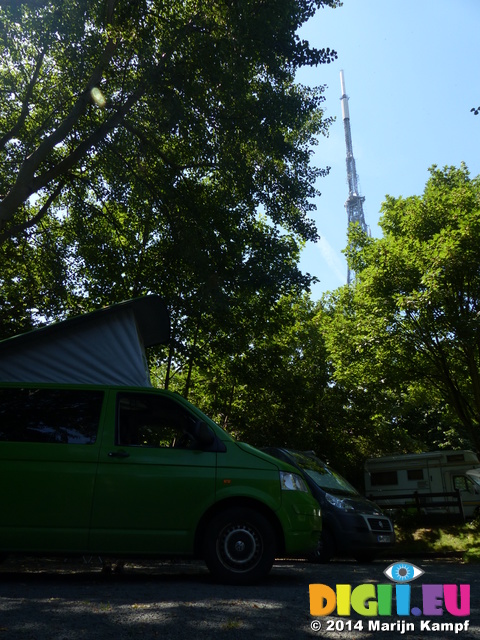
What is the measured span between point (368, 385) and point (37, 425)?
60.7 feet

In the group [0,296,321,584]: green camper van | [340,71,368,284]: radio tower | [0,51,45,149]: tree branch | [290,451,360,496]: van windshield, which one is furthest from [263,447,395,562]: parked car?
[340,71,368,284]: radio tower

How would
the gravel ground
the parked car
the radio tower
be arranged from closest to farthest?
the gravel ground < the parked car < the radio tower

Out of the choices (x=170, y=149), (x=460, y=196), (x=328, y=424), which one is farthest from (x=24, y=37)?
(x=328, y=424)

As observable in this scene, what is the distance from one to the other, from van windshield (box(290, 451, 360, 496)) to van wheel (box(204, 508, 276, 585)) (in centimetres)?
522

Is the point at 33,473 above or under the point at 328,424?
under

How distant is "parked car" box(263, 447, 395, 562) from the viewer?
10.7 m

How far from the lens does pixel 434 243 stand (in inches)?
776

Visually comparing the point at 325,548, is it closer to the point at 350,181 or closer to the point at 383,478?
the point at 383,478

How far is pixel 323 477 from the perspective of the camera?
11781mm

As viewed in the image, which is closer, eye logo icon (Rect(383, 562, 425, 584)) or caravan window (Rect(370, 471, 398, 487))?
eye logo icon (Rect(383, 562, 425, 584))

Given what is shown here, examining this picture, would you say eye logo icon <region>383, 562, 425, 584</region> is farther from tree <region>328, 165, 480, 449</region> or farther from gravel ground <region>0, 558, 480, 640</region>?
tree <region>328, 165, 480, 449</region>

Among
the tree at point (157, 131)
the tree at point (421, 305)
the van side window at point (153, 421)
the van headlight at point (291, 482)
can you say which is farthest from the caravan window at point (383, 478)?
the van side window at point (153, 421)

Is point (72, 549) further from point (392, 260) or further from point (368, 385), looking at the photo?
point (368, 385)

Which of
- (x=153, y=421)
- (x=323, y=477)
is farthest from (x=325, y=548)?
(x=153, y=421)
